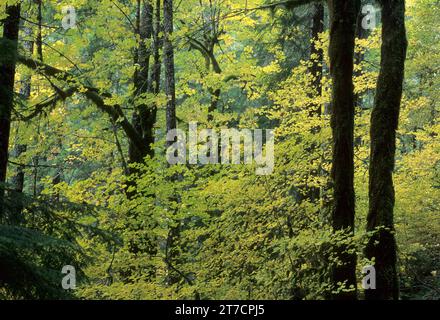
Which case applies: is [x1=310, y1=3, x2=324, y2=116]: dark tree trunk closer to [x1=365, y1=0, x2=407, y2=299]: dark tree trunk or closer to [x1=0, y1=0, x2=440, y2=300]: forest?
[x1=0, y1=0, x2=440, y2=300]: forest

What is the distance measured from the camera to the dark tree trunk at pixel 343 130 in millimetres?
7262


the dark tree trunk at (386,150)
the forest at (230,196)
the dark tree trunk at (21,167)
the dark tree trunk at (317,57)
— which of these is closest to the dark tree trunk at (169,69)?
the forest at (230,196)

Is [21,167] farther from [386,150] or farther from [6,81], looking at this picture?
[386,150]

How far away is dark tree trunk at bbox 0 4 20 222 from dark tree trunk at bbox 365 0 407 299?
18.4ft

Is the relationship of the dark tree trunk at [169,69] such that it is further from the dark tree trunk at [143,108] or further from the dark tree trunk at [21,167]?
the dark tree trunk at [21,167]

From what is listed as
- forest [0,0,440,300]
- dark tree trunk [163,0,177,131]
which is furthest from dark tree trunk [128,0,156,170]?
dark tree trunk [163,0,177,131]

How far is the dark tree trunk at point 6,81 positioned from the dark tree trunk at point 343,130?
4699 millimetres

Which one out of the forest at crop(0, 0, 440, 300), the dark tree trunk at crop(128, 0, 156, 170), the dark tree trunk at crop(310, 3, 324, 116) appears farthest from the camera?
the dark tree trunk at crop(310, 3, 324, 116)

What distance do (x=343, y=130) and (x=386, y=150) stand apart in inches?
41.5

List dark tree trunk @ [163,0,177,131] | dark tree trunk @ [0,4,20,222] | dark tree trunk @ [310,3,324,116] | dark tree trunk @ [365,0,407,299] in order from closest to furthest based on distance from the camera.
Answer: dark tree trunk @ [0,4,20,222], dark tree trunk @ [365,0,407,299], dark tree trunk @ [163,0,177,131], dark tree trunk @ [310,3,324,116]

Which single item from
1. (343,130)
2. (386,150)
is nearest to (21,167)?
(343,130)

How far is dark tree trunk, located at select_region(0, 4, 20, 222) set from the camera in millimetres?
5617
